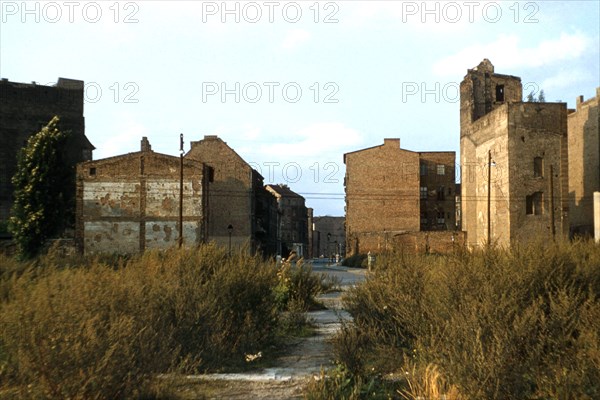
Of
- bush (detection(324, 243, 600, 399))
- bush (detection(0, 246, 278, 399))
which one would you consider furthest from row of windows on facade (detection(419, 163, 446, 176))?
bush (detection(0, 246, 278, 399))

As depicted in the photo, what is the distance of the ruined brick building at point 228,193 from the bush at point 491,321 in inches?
1362

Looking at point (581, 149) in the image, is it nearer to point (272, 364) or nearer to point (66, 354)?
point (272, 364)

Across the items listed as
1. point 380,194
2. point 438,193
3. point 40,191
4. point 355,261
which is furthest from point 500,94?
point 40,191

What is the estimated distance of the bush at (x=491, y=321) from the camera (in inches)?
236

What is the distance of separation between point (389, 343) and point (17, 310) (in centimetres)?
564

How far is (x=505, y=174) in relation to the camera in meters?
43.1

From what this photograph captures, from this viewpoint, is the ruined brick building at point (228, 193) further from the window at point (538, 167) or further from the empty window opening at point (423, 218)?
the empty window opening at point (423, 218)

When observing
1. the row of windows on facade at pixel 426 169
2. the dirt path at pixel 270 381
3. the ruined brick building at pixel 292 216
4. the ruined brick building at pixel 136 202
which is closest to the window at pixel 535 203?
the row of windows on facade at pixel 426 169

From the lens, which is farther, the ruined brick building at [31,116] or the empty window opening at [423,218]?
the empty window opening at [423,218]

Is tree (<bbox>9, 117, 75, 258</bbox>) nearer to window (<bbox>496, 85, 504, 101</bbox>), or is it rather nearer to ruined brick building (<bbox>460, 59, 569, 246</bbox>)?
ruined brick building (<bbox>460, 59, 569, 246</bbox>)

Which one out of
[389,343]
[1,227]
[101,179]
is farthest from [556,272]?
[1,227]

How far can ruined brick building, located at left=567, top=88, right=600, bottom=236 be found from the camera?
47497 millimetres

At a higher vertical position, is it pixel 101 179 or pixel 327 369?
pixel 101 179

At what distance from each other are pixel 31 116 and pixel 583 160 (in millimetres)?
42797
